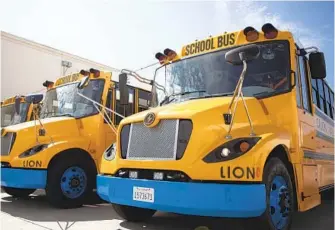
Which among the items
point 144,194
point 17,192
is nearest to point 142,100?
point 17,192

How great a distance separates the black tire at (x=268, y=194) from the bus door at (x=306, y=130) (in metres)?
0.47

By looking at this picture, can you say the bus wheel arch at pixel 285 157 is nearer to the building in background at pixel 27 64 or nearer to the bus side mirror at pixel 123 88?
the bus side mirror at pixel 123 88

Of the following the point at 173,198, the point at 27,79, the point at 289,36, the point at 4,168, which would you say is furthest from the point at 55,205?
the point at 27,79

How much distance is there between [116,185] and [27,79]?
15227 mm

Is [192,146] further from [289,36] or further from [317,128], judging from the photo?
[317,128]

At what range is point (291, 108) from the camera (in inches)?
168

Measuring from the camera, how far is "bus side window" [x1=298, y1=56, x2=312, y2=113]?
475cm

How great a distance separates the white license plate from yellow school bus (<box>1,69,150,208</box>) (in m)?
2.20

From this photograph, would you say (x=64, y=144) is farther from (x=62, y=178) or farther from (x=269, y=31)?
(x=269, y=31)

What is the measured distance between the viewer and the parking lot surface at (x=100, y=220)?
4.55m

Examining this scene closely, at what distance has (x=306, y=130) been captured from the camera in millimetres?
4766

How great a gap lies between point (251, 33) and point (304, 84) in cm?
105

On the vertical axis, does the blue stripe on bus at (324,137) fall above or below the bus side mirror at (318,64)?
below

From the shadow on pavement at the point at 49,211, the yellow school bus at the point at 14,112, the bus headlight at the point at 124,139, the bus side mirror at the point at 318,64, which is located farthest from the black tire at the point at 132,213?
the yellow school bus at the point at 14,112
